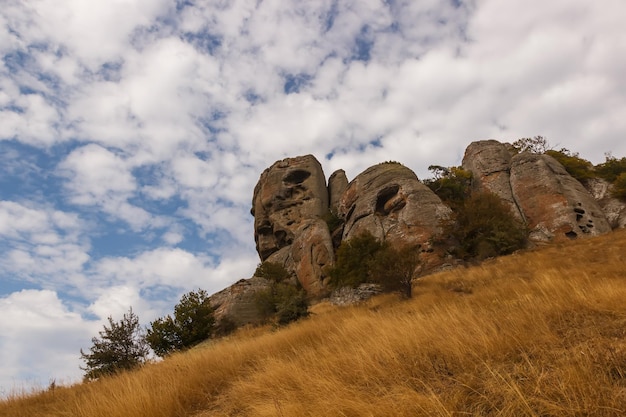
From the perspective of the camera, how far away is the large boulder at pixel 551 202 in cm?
2795

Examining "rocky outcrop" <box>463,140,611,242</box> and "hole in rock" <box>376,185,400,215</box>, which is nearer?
"rocky outcrop" <box>463,140,611,242</box>

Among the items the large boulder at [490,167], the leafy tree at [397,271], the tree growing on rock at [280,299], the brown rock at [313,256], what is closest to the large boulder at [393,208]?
the brown rock at [313,256]

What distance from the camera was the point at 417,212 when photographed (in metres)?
32.3

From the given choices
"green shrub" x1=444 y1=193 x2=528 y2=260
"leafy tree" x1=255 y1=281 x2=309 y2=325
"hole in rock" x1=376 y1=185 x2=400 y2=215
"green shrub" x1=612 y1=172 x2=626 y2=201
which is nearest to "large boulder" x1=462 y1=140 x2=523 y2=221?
"green shrub" x1=444 y1=193 x2=528 y2=260

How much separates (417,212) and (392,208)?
353 cm

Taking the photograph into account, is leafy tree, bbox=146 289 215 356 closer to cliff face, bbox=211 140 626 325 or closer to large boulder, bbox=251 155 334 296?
cliff face, bbox=211 140 626 325

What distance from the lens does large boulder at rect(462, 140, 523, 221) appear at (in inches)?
1400

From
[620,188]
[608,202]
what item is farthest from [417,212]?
Answer: [620,188]

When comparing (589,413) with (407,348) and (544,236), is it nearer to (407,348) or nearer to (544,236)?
(407,348)

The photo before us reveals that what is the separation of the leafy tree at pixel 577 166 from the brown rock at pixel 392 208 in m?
15.6

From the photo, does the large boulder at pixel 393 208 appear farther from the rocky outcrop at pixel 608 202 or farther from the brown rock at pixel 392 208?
the rocky outcrop at pixel 608 202

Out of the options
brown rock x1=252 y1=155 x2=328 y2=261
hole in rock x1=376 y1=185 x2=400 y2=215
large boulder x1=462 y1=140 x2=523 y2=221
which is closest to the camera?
large boulder x1=462 y1=140 x2=523 y2=221

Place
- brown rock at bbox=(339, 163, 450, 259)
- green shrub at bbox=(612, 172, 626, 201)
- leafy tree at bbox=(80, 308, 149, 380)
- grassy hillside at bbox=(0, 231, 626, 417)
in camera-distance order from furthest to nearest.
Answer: green shrub at bbox=(612, 172, 626, 201) → brown rock at bbox=(339, 163, 450, 259) → leafy tree at bbox=(80, 308, 149, 380) → grassy hillside at bbox=(0, 231, 626, 417)

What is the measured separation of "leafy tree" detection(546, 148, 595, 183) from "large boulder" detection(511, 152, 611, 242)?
3.86 m
